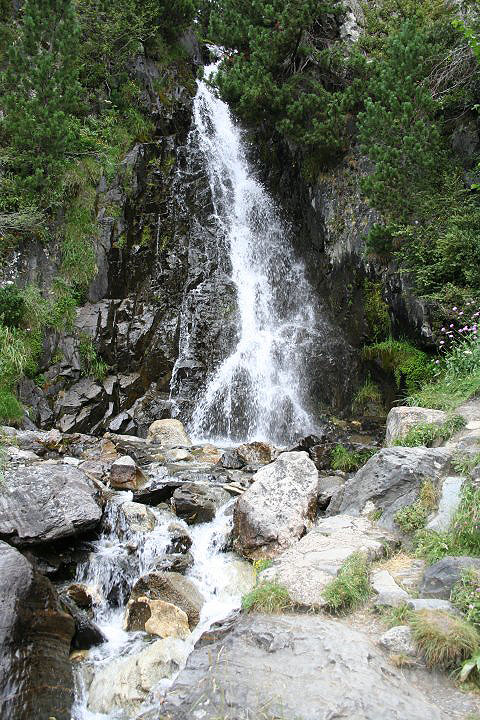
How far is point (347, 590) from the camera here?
3730mm

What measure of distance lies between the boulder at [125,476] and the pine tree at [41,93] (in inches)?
299

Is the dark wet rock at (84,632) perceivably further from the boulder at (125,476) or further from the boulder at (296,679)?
the boulder at (125,476)

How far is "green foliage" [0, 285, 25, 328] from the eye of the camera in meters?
11.2

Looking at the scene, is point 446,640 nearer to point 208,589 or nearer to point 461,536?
point 461,536

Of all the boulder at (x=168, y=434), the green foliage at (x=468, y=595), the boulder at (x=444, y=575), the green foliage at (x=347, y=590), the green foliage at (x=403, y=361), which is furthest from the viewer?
the green foliage at (x=403, y=361)

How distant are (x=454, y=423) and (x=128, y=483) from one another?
4.75m

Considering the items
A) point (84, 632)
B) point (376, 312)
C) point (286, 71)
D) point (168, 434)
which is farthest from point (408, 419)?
point (286, 71)

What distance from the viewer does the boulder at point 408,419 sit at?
A: 6.42 metres

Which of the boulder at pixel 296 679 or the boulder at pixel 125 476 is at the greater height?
the boulder at pixel 125 476

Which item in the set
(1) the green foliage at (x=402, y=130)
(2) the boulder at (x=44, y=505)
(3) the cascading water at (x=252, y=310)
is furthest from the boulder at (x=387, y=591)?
(1) the green foliage at (x=402, y=130)

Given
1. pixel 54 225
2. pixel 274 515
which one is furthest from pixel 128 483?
pixel 54 225

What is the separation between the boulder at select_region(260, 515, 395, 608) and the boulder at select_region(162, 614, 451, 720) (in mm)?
321

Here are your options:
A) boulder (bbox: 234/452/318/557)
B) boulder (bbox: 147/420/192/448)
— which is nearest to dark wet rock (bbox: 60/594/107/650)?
boulder (bbox: 234/452/318/557)

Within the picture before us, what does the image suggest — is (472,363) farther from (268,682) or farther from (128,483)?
(268,682)
